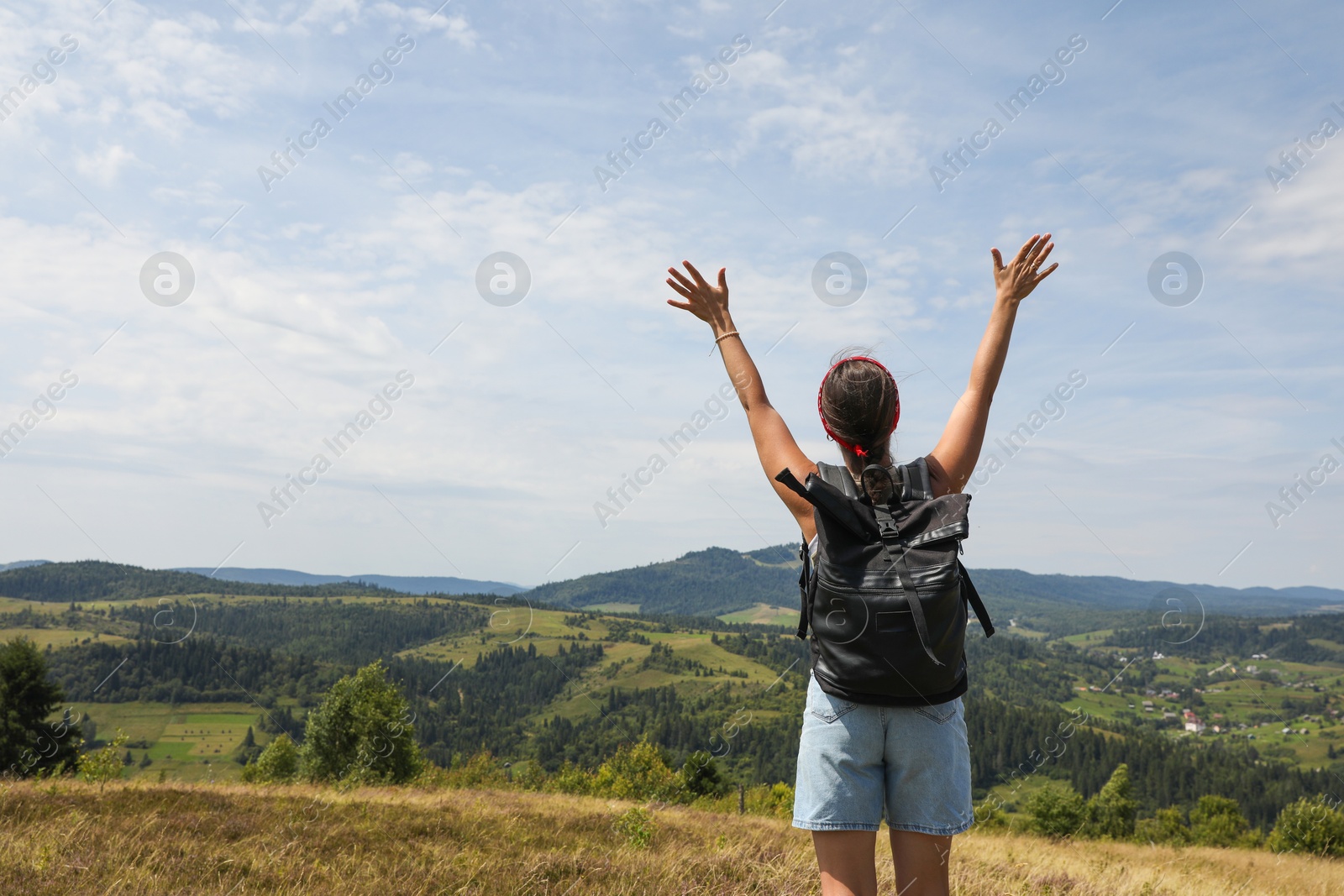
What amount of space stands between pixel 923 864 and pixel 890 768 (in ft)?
0.86

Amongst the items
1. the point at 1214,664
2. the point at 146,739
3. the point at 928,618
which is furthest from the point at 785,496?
the point at 1214,664

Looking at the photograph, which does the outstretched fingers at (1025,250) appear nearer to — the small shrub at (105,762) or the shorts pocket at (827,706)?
the shorts pocket at (827,706)

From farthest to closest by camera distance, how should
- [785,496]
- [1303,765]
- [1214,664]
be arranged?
[1214,664], [1303,765], [785,496]

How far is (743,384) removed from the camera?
256cm

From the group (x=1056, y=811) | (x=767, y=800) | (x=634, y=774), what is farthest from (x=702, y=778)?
(x=1056, y=811)

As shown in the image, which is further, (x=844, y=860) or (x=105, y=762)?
(x=105, y=762)

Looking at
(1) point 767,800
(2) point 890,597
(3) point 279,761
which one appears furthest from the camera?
(3) point 279,761

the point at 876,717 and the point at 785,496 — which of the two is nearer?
the point at 876,717

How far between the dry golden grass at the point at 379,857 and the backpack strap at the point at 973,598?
3.62 meters

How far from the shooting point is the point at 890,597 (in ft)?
6.26

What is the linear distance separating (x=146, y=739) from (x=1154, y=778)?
553 ft

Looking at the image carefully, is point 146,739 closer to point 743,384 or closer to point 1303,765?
point 743,384

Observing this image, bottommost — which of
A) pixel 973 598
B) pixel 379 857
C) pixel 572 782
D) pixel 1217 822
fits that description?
pixel 1217 822

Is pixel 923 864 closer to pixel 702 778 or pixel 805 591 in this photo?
pixel 805 591
